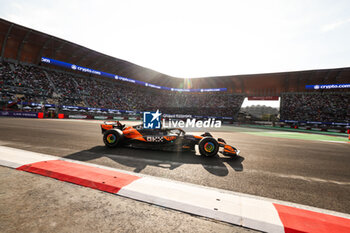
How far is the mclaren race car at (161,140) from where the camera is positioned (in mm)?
4703

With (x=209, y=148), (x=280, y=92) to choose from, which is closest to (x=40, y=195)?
(x=209, y=148)

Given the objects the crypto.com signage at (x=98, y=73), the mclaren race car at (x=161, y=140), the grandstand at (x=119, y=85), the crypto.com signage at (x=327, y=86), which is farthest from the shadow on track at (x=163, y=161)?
the crypto.com signage at (x=327, y=86)

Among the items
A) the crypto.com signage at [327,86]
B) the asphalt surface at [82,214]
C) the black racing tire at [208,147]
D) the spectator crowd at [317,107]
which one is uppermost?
the crypto.com signage at [327,86]

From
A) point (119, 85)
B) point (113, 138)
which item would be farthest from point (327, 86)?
point (119, 85)

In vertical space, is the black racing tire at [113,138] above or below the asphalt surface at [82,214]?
above

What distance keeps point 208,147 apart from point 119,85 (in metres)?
41.1

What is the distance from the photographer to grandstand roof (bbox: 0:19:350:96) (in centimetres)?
2542

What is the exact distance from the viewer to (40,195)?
2.11m

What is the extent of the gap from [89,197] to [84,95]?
34753 millimetres

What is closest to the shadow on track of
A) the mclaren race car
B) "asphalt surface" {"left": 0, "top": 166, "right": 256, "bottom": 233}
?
the mclaren race car

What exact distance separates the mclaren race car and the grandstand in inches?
953

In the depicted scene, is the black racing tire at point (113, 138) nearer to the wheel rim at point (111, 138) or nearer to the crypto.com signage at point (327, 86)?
the wheel rim at point (111, 138)

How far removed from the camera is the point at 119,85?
41.8 m

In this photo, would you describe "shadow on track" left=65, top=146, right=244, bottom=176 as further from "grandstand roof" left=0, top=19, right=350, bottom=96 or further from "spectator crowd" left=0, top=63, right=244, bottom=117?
"grandstand roof" left=0, top=19, right=350, bottom=96
